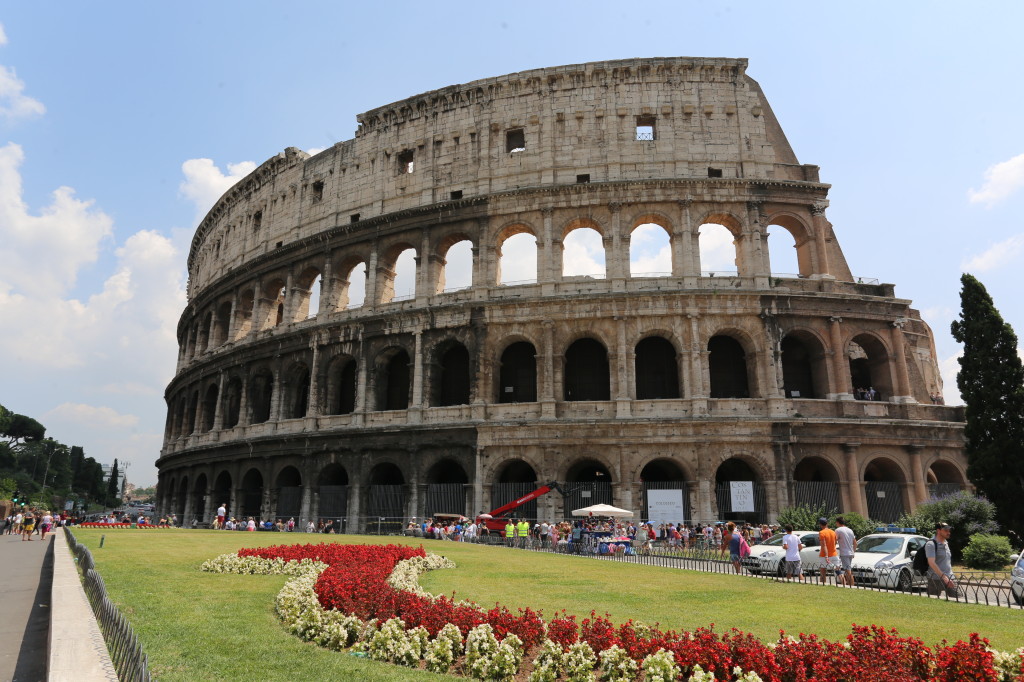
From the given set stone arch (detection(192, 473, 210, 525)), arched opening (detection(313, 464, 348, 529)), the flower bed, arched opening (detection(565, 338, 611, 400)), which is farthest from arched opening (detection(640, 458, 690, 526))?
stone arch (detection(192, 473, 210, 525))

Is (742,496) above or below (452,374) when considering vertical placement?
below

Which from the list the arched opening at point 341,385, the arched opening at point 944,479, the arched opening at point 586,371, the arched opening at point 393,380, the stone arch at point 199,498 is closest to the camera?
the arched opening at point 944,479

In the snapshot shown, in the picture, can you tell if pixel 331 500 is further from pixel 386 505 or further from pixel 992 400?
pixel 992 400

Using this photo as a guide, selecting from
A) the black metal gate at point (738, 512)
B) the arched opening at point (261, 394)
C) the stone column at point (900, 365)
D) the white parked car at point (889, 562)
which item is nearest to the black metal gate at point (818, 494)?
the black metal gate at point (738, 512)

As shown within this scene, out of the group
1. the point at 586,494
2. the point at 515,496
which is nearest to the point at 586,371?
the point at 586,494

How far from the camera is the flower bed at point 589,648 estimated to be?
5.76 metres

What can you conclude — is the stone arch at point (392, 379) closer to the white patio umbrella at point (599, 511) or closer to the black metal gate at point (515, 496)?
the black metal gate at point (515, 496)

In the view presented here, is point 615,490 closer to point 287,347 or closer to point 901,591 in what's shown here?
point 901,591

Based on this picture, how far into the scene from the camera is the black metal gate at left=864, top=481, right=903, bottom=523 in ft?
84.0

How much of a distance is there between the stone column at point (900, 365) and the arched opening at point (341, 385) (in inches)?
986

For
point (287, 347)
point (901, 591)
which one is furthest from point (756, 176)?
point (287, 347)

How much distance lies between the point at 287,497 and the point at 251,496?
422 cm

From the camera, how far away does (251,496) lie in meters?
34.0

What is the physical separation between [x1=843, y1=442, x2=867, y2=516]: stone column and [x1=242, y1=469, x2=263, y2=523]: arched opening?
2871 cm
